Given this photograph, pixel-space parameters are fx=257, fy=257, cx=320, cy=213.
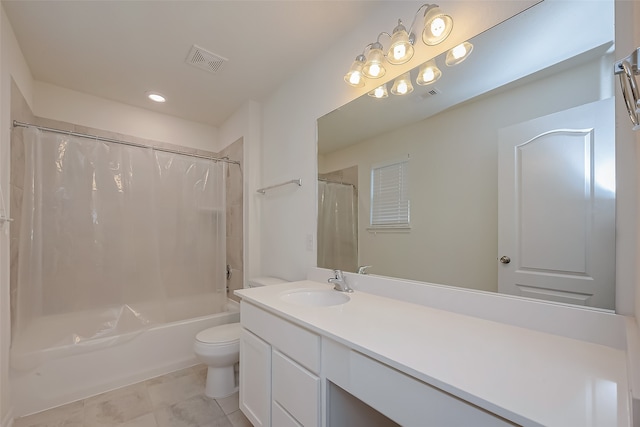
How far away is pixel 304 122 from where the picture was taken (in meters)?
1.96

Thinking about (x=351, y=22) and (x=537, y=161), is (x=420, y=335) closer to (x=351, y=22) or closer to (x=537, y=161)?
(x=537, y=161)

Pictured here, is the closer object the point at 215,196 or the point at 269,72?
the point at 269,72

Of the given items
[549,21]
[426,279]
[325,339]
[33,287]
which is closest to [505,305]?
[426,279]

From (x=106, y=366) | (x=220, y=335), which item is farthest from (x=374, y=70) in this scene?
(x=106, y=366)

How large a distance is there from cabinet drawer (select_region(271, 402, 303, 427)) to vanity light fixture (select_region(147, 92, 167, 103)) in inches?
103

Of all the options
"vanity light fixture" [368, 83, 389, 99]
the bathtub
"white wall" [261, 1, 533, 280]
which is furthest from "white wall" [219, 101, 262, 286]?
"vanity light fixture" [368, 83, 389, 99]

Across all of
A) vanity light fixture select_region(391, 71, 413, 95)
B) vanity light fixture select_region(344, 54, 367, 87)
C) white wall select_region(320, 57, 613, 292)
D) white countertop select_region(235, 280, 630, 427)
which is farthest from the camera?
vanity light fixture select_region(344, 54, 367, 87)

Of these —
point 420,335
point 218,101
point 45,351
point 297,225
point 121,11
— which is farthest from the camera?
point 218,101

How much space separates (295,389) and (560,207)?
120 cm

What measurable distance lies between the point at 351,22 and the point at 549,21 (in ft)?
3.32

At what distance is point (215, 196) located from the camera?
99.6 inches

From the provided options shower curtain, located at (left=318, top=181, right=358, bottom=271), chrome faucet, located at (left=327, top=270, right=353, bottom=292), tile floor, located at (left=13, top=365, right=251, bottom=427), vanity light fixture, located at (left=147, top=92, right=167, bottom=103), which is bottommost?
tile floor, located at (left=13, top=365, right=251, bottom=427)

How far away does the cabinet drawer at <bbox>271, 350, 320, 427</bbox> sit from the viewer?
0.96 metres

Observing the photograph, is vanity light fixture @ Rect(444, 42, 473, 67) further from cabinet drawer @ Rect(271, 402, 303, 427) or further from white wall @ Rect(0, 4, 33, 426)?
white wall @ Rect(0, 4, 33, 426)
